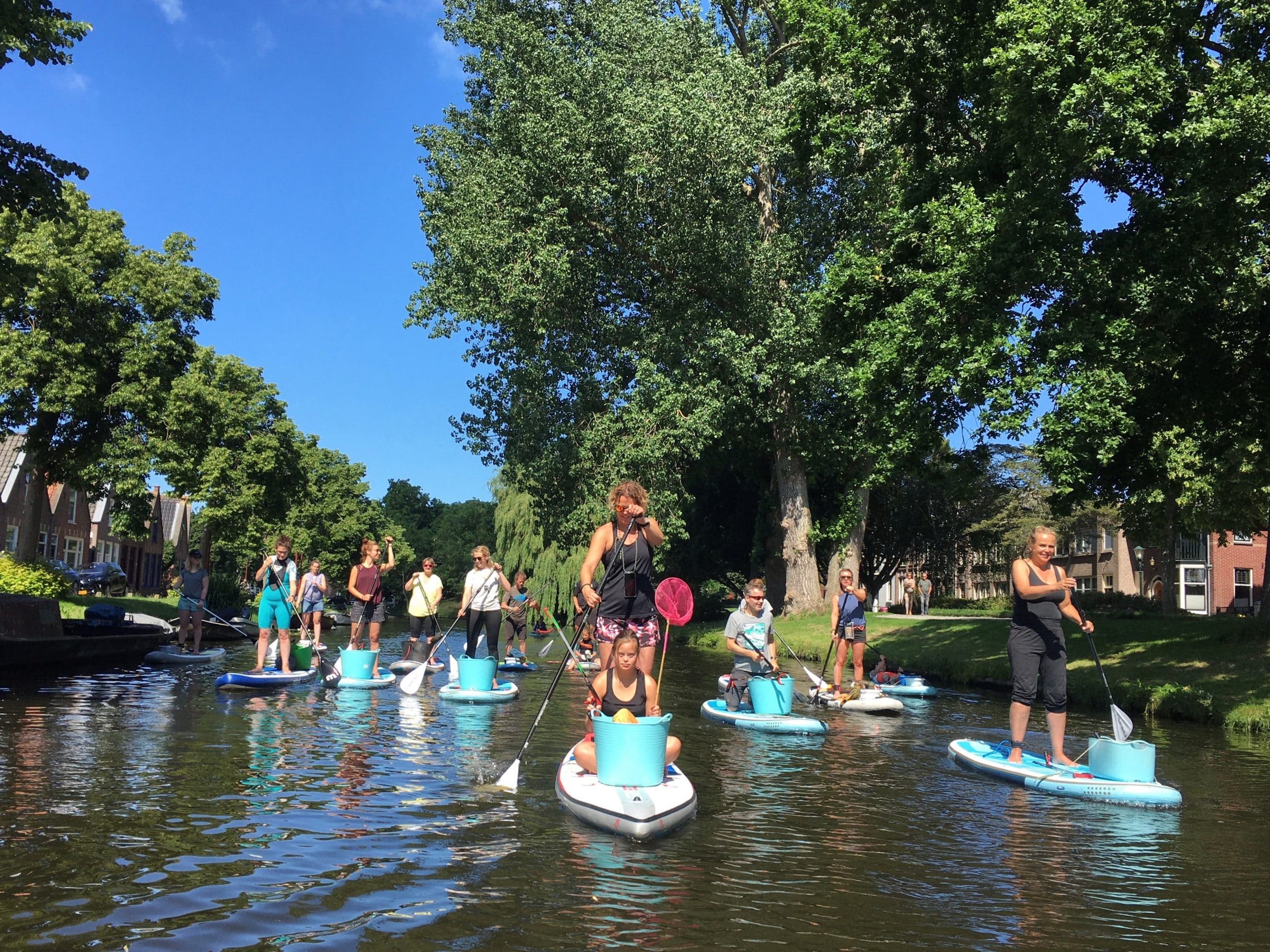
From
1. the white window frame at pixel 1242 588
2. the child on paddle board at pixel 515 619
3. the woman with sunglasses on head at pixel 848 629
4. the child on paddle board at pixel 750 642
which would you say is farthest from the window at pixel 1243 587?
the child on paddle board at pixel 750 642

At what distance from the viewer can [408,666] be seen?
2042cm

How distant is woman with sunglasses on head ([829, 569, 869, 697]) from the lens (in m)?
17.1

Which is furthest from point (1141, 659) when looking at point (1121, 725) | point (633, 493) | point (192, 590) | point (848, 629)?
point (192, 590)

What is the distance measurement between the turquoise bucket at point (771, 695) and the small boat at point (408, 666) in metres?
7.83

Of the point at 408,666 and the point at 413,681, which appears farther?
the point at 408,666

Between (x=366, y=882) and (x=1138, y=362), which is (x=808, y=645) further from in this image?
(x=366, y=882)

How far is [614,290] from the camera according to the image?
34000 millimetres

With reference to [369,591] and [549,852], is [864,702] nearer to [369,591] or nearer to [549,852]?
[369,591]

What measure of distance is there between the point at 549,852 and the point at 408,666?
45.6ft

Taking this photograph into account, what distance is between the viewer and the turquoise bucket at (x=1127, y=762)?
1003cm

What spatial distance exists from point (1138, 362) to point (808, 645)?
12.7 meters

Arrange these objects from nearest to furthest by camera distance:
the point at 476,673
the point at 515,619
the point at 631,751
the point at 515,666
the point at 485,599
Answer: the point at 631,751 → the point at 476,673 → the point at 485,599 → the point at 515,666 → the point at 515,619

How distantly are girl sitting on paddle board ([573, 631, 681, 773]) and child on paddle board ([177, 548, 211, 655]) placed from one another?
44.3ft

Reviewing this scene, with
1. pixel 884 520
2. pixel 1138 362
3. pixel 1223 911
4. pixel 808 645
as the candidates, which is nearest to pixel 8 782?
pixel 1223 911
